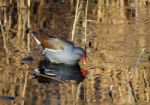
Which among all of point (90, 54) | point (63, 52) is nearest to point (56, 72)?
point (63, 52)

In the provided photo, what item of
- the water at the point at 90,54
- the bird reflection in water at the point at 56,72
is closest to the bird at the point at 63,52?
the bird reflection in water at the point at 56,72

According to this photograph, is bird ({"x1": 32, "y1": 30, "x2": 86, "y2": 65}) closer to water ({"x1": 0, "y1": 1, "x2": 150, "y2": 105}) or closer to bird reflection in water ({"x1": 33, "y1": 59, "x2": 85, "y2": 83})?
bird reflection in water ({"x1": 33, "y1": 59, "x2": 85, "y2": 83})

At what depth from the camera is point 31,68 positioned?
739 centimetres

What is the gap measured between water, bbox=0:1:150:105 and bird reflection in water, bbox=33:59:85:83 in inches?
3.5

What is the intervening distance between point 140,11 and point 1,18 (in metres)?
2.44

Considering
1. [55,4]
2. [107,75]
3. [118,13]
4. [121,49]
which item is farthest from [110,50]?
[55,4]

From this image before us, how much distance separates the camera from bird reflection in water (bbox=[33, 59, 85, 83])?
7043 millimetres

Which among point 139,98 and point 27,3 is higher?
point 27,3

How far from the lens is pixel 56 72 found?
24.1ft

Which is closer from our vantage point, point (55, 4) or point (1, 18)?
point (1, 18)

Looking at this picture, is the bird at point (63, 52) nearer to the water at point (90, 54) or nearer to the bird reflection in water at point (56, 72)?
the bird reflection in water at point (56, 72)

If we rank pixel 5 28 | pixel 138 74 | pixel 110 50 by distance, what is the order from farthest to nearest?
1. pixel 5 28
2. pixel 110 50
3. pixel 138 74

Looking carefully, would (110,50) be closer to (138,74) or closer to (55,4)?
(138,74)

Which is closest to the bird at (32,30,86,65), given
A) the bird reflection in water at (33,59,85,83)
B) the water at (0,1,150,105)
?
the bird reflection in water at (33,59,85,83)
